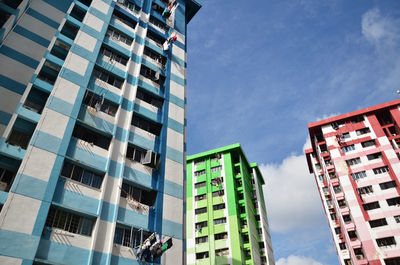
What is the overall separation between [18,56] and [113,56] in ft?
26.6

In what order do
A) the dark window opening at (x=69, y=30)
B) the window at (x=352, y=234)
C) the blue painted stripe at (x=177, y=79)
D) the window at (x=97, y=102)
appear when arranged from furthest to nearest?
1. the window at (x=352, y=234)
2. the blue painted stripe at (x=177, y=79)
3. the dark window opening at (x=69, y=30)
4. the window at (x=97, y=102)

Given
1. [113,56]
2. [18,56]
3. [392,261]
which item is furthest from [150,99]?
[392,261]

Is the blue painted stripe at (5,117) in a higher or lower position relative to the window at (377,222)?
higher

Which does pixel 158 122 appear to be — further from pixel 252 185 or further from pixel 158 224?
pixel 252 185

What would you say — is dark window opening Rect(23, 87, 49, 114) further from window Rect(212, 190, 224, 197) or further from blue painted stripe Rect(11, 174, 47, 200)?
window Rect(212, 190, 224, 197)

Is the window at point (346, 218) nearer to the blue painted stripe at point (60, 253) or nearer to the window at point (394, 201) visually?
the window at point (394, 201)

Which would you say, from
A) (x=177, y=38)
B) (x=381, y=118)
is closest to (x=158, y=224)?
(x=177, y=38)

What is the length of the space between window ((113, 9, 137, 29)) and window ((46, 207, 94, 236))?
2211 centimetres

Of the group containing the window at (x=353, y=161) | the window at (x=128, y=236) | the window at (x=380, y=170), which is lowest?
the window at (x=128, y=236)

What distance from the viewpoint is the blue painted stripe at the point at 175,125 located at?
88.7 feet

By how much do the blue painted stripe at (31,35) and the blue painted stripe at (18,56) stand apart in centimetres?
213

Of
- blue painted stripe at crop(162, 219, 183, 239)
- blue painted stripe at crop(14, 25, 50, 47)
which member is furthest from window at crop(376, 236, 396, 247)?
blue painted stripe at crop(14, 25, 50, 47)

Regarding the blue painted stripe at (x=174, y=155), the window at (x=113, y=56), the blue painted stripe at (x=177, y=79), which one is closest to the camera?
the blue painted stripe at (x=174, y=155)

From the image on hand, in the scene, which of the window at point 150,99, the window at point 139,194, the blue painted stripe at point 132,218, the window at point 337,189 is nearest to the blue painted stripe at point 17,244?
the blue painted stripe at point 132,218
